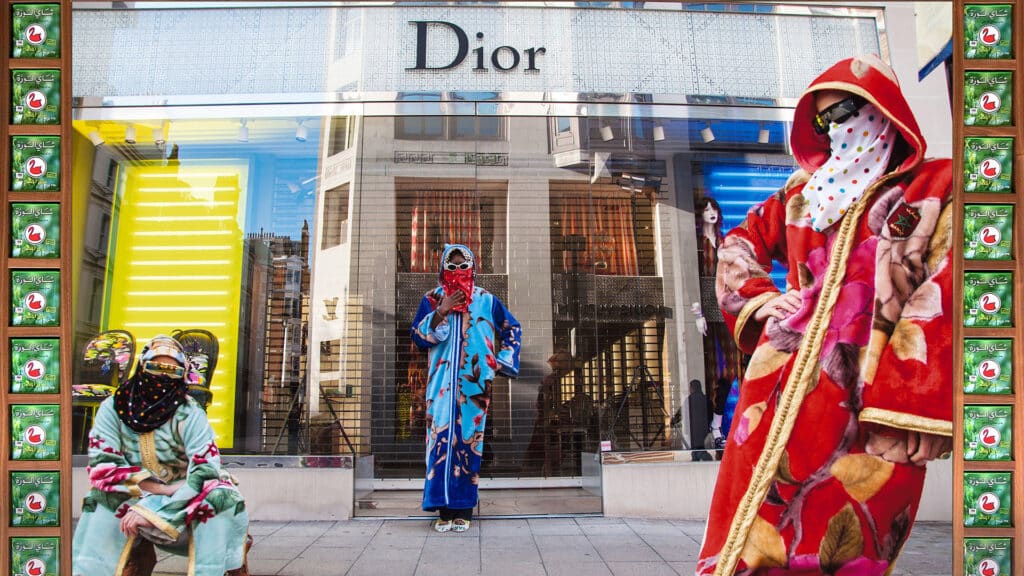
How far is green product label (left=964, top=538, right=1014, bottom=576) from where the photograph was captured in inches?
79.7

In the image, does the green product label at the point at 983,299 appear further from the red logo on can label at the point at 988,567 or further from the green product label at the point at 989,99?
the red logo on can label at the point at 988,567

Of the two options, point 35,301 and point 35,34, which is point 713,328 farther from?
point 35,34

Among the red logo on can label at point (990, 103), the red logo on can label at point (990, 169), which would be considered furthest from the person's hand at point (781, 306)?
the red logo on can label at point (990, 103)

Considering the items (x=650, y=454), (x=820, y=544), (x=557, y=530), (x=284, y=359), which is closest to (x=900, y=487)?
(x=820, y=544)

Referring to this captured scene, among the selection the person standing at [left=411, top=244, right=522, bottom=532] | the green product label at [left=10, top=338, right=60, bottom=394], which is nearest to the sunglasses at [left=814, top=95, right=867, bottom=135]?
the person standing at [left=411, top=244, right=522, bottom=532]

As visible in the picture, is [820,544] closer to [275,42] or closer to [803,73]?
[803,73]

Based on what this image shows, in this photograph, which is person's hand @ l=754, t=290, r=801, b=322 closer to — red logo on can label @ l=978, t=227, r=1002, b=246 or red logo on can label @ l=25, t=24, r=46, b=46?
red logo on can label @ l=978, t=227, r=1002, b=246

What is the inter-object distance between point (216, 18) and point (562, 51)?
1591 mm

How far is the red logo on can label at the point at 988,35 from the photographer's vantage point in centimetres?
210

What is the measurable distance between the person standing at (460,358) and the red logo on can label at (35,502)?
5.38ft

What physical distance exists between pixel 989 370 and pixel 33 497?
105 inches

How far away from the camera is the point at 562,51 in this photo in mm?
3574

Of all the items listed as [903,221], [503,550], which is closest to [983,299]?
[903,221]

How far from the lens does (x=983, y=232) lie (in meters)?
2.00
